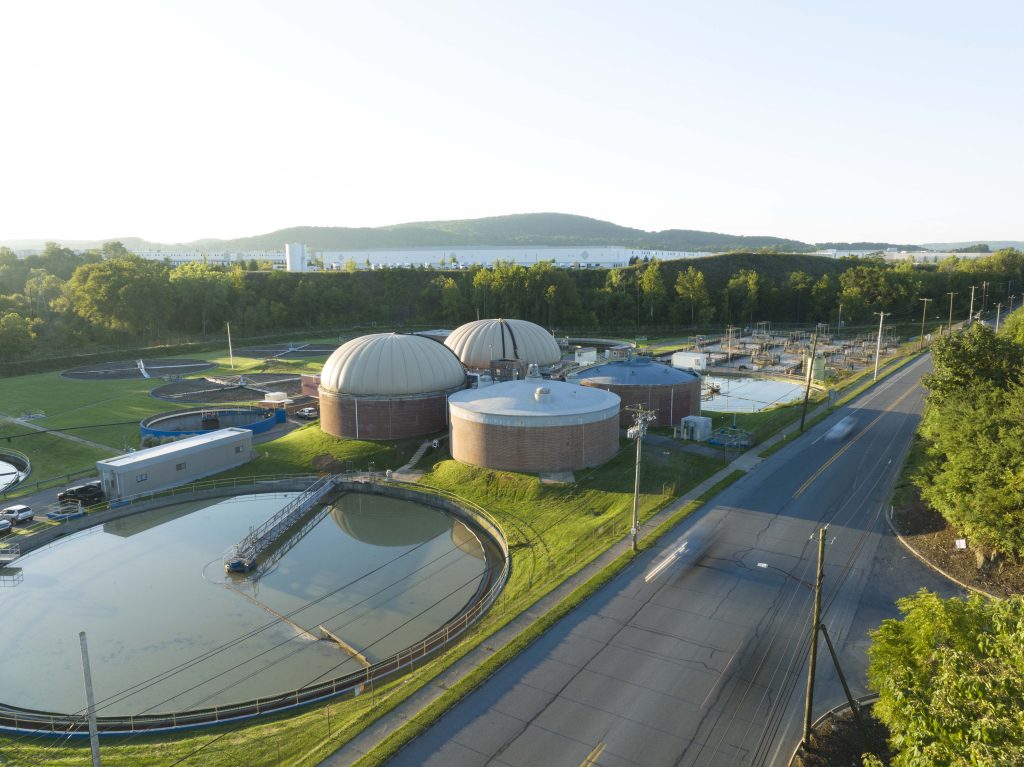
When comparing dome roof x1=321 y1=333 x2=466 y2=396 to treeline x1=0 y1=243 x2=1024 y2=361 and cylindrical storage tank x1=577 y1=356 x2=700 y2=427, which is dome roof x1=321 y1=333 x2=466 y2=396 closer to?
cylindrical storage tank x1=577 y1=356 x2=700 y2=427

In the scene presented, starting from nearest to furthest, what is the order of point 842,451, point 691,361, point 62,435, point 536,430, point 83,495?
point 536,430, point 83,495, point 842,451, point 62,435, point 691,361

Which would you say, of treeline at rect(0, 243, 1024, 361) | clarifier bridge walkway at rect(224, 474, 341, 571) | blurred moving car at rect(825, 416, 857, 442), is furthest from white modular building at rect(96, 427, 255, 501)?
treeline at rect(0, 243, 1024, 361)

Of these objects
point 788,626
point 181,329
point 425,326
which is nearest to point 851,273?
point 425,326

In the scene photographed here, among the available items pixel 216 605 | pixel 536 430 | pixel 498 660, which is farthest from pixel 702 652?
pixel 216 605

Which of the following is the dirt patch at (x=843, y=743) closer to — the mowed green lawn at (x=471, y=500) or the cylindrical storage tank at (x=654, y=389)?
the mowed green lawn at (x=471, y=500)

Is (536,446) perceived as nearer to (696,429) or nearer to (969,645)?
(696,429)

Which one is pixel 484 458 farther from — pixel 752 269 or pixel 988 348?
pixel 752 269

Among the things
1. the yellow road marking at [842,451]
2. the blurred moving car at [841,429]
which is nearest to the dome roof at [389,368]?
the yellow road marking at [842,451]
